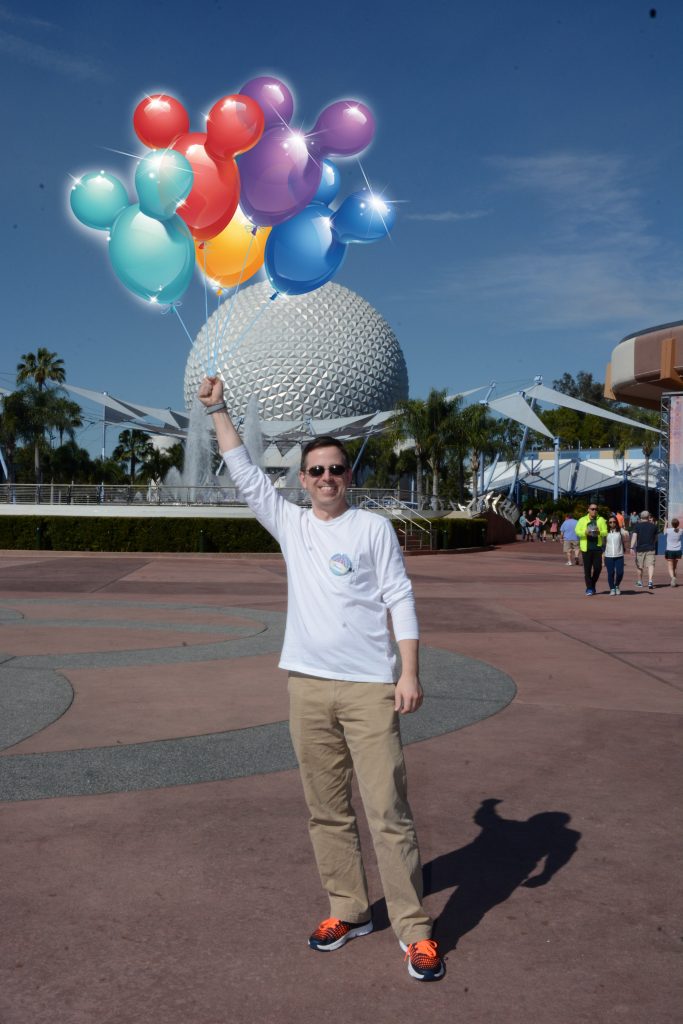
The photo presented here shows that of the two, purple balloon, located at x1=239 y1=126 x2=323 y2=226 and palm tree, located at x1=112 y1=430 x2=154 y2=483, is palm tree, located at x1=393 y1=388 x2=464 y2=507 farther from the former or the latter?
→ palm tree, located at x1=112 y1=430 x2=154 y2=483

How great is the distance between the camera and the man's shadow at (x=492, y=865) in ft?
12.1

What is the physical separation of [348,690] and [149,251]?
8084mm

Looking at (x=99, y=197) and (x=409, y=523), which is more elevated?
(x=99, y=197)

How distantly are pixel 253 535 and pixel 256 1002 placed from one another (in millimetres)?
27178

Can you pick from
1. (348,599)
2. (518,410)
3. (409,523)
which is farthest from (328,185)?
(518,410)

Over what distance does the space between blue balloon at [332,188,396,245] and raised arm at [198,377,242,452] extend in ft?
28.3

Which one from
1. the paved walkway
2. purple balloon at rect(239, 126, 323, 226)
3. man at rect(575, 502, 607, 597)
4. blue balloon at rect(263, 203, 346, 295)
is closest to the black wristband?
the paved walkway

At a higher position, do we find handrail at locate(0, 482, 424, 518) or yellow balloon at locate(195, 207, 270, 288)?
yellow balloon at locate(195, 207, 270, 288)

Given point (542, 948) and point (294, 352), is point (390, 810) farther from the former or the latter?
point (294, 352)

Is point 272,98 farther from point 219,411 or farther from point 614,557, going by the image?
point 614,557

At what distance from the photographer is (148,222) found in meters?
10.5

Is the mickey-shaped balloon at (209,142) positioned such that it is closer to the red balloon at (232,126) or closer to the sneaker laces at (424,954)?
the red balloon at (232,126)

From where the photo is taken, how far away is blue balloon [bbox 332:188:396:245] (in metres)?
12.0

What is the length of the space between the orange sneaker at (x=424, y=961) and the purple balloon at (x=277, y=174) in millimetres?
8897
